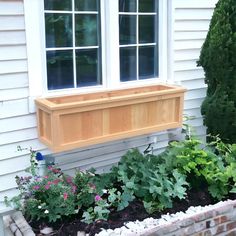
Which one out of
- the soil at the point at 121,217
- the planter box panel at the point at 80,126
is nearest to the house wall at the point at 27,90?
the planter box panel at the point at 80,126

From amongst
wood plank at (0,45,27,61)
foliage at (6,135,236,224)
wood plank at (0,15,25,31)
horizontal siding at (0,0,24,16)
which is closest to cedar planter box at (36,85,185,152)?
foliage at (6,135,236,224)

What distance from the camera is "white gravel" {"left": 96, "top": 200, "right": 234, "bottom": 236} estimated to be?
9.10ft

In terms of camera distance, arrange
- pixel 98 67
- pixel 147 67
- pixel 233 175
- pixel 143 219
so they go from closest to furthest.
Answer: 1. pixel 143 219
2. pixel 233 175
3. pixel 98 67
4. pixel 147 67

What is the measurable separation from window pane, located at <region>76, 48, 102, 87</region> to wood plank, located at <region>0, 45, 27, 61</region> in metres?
0.53

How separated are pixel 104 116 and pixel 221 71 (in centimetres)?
141

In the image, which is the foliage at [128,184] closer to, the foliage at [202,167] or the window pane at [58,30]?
the foliage at [202,167]

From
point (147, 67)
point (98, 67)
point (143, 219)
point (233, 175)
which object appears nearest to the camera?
point (143, 219)

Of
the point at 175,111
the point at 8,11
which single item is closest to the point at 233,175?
the point at 175,111

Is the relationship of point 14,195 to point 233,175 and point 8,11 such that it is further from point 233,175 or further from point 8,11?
point 233,175

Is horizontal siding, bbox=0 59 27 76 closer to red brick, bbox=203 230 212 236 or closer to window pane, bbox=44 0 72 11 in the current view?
window pane, bbox=44 0 72 11

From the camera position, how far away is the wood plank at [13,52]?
10.2 ft

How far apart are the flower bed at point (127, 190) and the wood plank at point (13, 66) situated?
2.44 ft

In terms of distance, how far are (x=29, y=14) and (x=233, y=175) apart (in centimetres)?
215

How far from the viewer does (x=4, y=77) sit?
316cm
